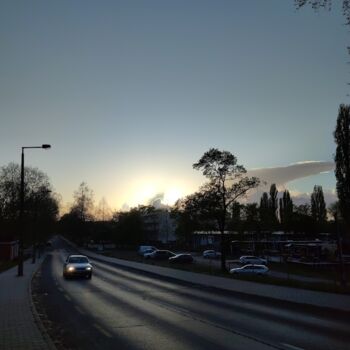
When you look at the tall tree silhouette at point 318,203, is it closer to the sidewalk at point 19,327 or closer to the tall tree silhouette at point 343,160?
the tall tree silhouette at point 343,160

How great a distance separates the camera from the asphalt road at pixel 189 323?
34.4ft

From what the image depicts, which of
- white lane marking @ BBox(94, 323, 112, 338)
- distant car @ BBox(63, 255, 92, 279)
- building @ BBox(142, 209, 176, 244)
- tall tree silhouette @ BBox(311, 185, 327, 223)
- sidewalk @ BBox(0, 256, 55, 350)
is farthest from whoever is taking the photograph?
building @ BBox(142, 209, 176, 244)

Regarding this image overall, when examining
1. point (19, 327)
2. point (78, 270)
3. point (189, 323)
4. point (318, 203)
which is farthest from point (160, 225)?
point (19, 327)

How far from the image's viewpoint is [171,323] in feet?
43.8

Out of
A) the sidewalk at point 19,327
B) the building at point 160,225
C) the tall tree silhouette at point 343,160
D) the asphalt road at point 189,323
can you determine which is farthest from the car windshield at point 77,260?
the building at point 160,225

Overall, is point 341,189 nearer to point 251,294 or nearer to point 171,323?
point 251,294

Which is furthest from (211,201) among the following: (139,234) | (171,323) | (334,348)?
(139,234)

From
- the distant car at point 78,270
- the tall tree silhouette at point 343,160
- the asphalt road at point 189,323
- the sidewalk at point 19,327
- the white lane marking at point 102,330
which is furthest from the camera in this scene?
the tall tree silhouette at point 343,160

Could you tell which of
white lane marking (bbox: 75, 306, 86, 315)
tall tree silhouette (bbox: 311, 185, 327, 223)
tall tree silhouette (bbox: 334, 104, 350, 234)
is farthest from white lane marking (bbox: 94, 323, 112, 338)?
tall tree silhouette (bbox: 311, 185, 327, 223)

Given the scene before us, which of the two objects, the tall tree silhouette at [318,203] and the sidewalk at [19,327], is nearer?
the sidewalk at [19,327]

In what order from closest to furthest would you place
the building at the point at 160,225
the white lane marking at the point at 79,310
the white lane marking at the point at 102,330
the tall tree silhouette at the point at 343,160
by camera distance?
the white lane marking at the point at 102,330, the white lane marking at the point at 79,310, the tall tree silhouette at the point at 343,160, the building at the point at 160,225

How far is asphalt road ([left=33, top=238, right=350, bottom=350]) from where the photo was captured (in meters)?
10.5

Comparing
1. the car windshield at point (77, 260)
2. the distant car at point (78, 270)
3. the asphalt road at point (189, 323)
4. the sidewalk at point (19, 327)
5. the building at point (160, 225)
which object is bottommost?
the asphalt road at point (189, 323)

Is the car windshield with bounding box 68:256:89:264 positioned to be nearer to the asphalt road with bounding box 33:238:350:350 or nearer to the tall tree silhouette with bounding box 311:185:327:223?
the asphalt road with bounding box 33:238:350:350
